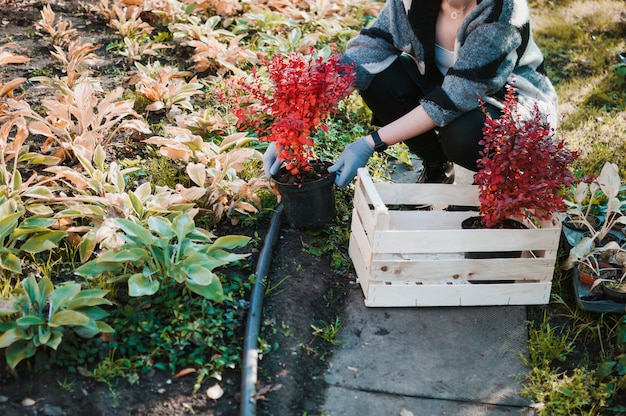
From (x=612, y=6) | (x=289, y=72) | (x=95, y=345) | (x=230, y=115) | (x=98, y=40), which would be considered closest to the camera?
(x=95, y=345)

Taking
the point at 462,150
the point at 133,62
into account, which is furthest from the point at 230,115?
the point at 462,150

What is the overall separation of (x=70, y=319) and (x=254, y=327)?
67 cm

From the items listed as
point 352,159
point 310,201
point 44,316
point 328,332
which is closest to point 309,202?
point 310,201

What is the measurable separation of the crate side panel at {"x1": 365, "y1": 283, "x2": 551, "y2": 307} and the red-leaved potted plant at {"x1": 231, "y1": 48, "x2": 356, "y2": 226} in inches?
20.5

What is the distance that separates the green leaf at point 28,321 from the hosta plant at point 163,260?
0.30 metres

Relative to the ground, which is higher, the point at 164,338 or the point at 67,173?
the point at 67,173

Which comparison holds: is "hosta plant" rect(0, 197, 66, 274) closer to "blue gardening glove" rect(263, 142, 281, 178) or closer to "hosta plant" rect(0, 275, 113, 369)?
"hosta plant" rect(0, 275, 113, 369)

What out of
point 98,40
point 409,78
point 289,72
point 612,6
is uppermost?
point 289,72

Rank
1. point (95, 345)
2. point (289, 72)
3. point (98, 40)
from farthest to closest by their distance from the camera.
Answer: point (98, 40), point (289, 72), point (95, 345)

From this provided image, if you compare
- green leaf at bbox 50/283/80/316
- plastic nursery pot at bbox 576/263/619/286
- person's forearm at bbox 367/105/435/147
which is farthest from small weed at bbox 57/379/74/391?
plastic nursery pot at bbox 576/263/619/286

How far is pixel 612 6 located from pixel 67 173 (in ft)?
17.2

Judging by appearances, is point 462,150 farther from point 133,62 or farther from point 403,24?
point 133,62

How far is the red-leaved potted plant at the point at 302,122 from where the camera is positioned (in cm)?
282

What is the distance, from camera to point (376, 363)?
104 inches
